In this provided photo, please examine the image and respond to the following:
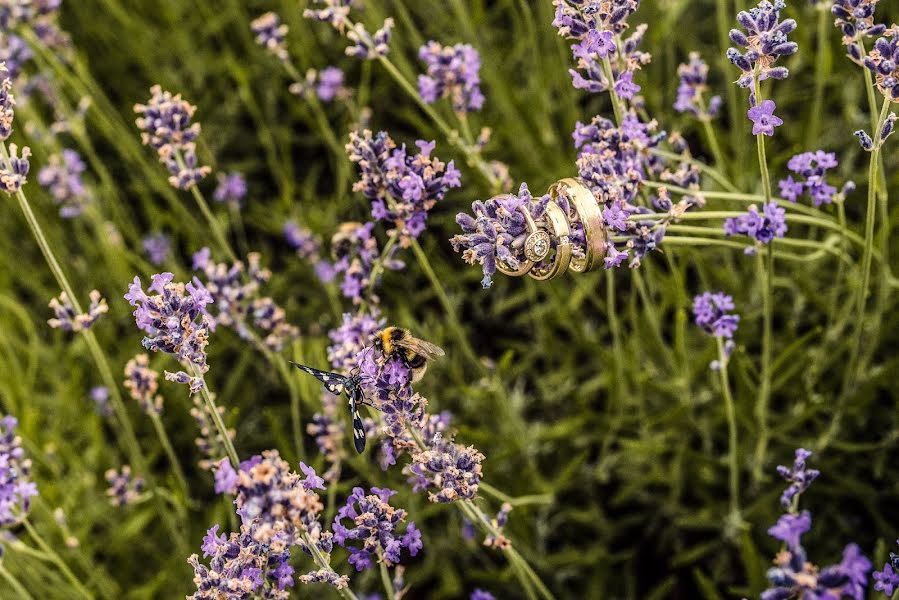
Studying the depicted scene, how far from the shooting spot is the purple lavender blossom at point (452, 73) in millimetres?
2113

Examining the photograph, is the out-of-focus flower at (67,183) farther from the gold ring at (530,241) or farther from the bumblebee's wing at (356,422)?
the gold ring at (530,241)

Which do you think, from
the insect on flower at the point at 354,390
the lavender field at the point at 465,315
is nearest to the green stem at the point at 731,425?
the lavender field at the point at 465,315

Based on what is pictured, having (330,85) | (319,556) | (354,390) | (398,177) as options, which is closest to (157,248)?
(330,85)

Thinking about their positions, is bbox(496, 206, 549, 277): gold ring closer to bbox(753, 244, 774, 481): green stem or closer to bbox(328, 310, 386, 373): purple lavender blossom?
bbox(328, 310, 386, 373): purple lavender blossom

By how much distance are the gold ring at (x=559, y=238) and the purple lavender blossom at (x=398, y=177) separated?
0.35 m

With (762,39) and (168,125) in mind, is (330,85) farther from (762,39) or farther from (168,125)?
(762,39)

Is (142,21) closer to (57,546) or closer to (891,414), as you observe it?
(57,546)

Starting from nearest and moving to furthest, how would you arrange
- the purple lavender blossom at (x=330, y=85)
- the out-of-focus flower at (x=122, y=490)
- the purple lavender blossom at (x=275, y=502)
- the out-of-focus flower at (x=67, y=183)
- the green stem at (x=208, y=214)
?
the purple lavender blossom at (x=275, y=502)
the green stem at (x=208, y=214)
the out-of-focus flower at (x=122, y=490)
the purple lavender blossom at (x=330, y=85)
the out-of-focus flower at (x=67, y=183)

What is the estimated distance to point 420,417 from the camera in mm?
1487

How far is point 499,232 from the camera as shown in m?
1.38

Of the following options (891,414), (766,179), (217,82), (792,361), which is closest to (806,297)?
(792,361)

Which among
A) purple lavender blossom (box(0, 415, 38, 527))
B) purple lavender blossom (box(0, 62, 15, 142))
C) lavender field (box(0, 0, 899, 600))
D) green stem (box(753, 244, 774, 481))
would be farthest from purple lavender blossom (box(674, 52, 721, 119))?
purple lavender blossom (box(0, 415, 38, 527))

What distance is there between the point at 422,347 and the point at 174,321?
1.37ft

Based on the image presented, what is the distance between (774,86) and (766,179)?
203cm
